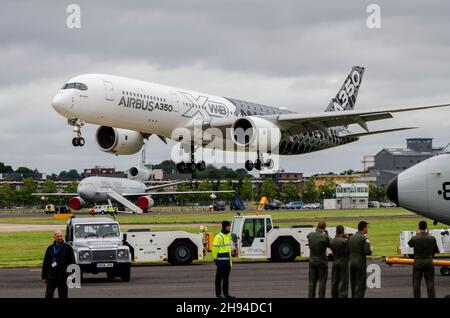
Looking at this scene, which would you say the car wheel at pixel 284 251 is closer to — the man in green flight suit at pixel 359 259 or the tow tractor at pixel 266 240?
the tow tractor at pixel 266 240

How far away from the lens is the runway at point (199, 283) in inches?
995

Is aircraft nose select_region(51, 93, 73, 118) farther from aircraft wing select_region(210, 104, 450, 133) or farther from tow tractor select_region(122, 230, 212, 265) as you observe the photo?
tow tractor select_region(122, 230, 212, 265)

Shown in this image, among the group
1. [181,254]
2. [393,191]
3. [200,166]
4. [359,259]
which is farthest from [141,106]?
[359,259]

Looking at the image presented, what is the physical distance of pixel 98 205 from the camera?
115 meters

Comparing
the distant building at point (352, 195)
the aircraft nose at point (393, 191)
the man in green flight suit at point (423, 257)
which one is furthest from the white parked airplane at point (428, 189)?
the distant building at point (352, 195)

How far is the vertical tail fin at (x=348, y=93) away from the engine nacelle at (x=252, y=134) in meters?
14.8

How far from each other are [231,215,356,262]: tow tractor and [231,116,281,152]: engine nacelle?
13.6 meters

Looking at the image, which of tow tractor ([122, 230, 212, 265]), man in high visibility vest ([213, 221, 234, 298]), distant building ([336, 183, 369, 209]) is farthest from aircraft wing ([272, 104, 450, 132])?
distant building ([336, 183, 369, 209])

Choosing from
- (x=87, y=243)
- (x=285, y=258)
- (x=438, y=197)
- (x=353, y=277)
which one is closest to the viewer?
(x=353, y=277)

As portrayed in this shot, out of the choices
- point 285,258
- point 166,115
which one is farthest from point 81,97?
point 285,258

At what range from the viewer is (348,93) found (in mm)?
69750

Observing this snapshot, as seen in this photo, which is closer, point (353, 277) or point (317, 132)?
point (353, 277)
